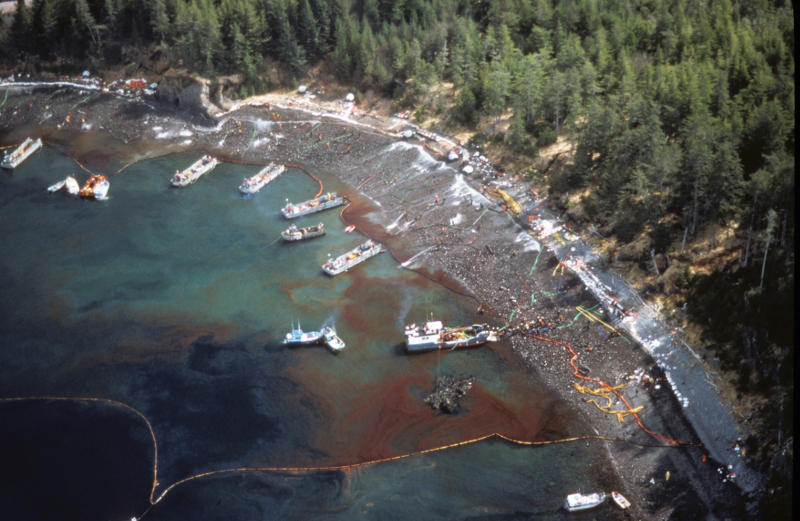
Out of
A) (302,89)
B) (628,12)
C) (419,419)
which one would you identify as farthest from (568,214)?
(302,89)

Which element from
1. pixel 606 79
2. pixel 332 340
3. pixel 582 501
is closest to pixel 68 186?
pixel 332 340

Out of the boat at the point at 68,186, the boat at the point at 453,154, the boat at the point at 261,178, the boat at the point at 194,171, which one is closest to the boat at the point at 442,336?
the boat at the point at 453,154

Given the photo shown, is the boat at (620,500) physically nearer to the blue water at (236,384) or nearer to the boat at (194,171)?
the blue water at (236,384)

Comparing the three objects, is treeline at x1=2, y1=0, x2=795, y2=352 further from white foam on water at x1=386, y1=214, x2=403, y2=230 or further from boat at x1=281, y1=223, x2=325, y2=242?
boat at x1=281, y1=223, x2=325, y2=242

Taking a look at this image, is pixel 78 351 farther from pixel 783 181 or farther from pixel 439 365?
pixel 783 181

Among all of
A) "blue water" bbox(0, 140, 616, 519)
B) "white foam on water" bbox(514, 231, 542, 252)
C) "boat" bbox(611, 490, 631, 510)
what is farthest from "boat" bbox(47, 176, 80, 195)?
"boat" bbox(611, 490, 631, 510)
